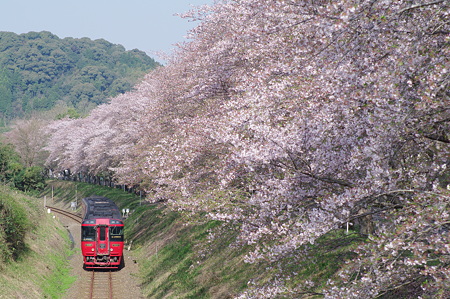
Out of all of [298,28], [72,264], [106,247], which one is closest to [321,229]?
[298,28]

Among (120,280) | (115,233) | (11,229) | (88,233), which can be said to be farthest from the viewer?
(115,233)

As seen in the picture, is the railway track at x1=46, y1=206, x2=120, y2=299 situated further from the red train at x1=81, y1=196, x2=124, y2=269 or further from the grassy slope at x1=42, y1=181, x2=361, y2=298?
the grassy slope at x1=42, y1=181, x2=361, y2=298

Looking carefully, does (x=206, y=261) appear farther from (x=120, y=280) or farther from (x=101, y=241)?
(x=101, y=241)

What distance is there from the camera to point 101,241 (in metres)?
26.9

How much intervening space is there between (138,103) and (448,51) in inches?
1333

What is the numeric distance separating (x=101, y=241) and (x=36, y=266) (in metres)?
3.57

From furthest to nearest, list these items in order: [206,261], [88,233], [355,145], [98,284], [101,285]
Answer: [88,233] → [98,284] → [101,285] → [206,261] → [355,145]

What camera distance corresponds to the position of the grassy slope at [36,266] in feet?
64.7

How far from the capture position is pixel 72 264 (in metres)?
29.9

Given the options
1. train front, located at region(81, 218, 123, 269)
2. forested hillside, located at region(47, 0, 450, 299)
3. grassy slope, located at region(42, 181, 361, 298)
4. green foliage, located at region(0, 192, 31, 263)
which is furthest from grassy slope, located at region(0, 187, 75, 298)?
forested hillside, located at region(47, 0, 450, 299)

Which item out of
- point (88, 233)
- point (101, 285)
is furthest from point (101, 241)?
point (101, 285)

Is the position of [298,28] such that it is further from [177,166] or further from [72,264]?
[72,264]

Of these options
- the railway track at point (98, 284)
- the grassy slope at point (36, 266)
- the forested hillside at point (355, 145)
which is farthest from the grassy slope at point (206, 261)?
the grassy slope at point (36, 266)

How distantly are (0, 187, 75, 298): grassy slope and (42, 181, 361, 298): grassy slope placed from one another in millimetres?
4134
